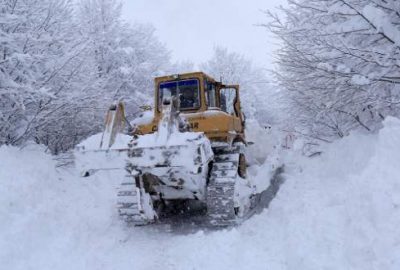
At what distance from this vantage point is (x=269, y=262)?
209 inches

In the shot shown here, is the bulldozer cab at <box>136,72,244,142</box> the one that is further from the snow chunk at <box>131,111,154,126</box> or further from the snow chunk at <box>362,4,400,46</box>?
the snow chunk at <box>362,4,400,46</box>

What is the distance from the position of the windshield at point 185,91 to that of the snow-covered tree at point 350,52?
6.28 ft

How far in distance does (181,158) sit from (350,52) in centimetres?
301

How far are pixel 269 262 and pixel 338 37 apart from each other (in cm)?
362

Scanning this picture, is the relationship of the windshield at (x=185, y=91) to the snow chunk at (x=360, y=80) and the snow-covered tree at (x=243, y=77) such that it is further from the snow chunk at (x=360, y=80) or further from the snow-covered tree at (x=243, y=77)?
the snow-covered tree at (x=243, y=77)

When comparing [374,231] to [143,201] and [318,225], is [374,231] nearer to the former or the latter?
[318,225]

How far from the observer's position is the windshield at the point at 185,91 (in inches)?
338

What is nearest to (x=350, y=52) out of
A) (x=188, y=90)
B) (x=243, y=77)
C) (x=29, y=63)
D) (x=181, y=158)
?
(x=181, y=158)

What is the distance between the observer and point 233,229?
6.57 metres

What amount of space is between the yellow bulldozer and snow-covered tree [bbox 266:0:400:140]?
6.12 feet

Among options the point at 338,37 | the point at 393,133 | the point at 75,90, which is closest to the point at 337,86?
the point at 338,37

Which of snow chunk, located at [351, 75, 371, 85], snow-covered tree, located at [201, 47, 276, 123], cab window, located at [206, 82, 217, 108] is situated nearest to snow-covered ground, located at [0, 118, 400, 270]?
snow chunk, located at [351, 75, 371, 85]

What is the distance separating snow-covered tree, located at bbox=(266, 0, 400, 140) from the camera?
6213 millimetres

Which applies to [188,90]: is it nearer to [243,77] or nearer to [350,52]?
[350,52]
